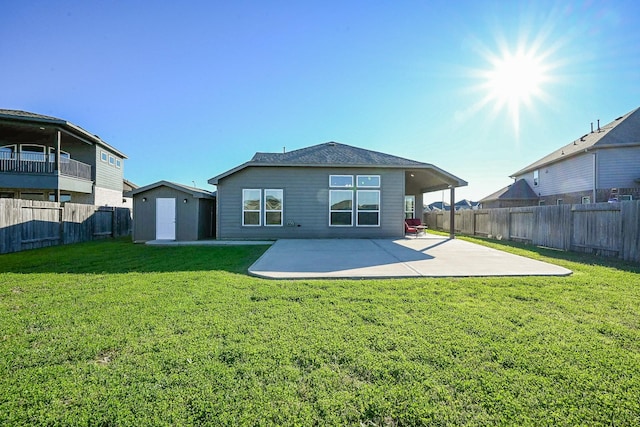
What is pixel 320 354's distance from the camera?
2.61m

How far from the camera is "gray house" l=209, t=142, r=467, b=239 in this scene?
12336mm

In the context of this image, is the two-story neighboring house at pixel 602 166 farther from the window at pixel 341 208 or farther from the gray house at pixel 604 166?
A: the window at pixel 341 208

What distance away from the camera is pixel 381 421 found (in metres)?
1.82

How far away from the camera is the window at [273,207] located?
40.7ft

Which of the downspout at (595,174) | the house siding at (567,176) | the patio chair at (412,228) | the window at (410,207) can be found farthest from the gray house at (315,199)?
the house siding at (567,176)

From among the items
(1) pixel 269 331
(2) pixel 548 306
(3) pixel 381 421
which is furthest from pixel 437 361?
(2) pixel 548 306

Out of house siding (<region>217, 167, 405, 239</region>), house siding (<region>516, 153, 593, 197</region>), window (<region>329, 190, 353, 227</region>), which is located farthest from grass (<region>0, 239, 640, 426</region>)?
house siding (<region>516, 153, 593, 197</region>)

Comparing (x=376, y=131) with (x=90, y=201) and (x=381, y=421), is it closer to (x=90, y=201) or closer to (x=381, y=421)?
(x=381, y=421)

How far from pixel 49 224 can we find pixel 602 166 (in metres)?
28.7

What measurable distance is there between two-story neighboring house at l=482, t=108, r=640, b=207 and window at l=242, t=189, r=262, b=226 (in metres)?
19.5

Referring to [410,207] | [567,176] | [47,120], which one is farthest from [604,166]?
[47,120]

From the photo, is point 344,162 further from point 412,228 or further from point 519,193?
point 519,193

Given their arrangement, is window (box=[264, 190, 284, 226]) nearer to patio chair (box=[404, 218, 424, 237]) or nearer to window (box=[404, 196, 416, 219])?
patio chair (box=[404, 218, 424, 237])

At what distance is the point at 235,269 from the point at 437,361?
16.2ft
